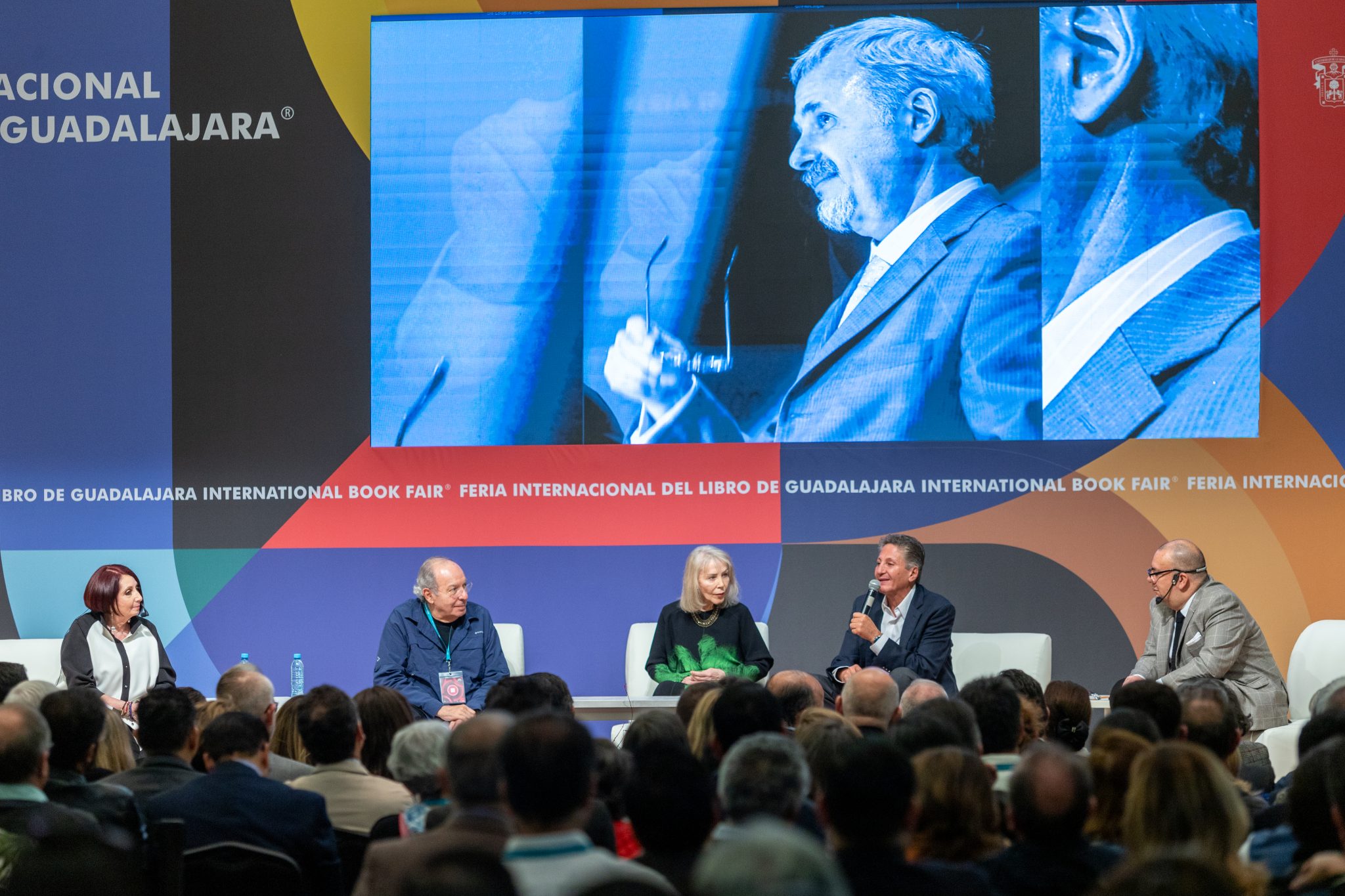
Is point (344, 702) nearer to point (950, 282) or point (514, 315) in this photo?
point (514, 315)

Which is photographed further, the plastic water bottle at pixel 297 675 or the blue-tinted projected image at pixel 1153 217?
the plastic water bottle at pixel 297 675

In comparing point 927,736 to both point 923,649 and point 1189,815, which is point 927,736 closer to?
point 1189,815

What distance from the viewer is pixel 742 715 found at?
3.08 metres

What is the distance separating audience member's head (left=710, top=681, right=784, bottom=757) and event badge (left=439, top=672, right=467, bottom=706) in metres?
2.50

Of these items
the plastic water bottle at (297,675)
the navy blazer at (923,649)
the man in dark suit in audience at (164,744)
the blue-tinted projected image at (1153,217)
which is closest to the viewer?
the man in dark suit in audience at (164,744)

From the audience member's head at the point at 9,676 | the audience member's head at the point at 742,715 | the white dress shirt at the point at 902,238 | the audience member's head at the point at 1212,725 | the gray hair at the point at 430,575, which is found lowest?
the audience member's head at the point at 1212,725

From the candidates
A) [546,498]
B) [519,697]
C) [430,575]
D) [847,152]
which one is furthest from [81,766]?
[847,152]

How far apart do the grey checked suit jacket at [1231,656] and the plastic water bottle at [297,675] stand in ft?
12.3

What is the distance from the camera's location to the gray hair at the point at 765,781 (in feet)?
7.81

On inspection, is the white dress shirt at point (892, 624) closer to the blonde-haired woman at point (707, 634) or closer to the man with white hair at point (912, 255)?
the blonde-haired woman at point (707, 634)

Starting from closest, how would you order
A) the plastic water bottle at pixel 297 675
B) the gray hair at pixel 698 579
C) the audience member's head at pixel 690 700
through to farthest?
the audience member's head at pixel 690 700, the gray hair at pixel 698 579, the plastic water bottle at pixel 297 675

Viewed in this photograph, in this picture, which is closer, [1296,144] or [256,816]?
[256,816]

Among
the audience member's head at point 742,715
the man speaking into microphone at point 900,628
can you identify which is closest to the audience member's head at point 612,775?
the audience member's head at point 742,715

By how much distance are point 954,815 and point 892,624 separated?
3.21 meters
